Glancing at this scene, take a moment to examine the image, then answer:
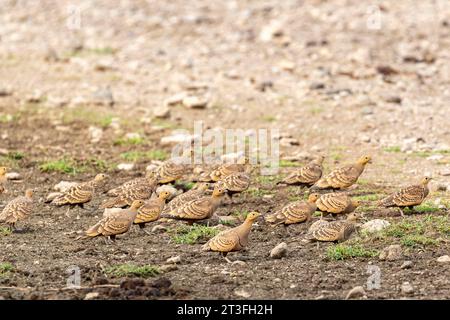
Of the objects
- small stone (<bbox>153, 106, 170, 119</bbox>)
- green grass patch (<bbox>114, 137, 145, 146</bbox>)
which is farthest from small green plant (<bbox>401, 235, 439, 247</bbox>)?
small stone (<bbox>153, 106, 170, 119</bbox>)

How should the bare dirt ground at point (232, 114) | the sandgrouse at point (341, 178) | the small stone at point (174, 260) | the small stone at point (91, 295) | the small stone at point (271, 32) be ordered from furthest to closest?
the small stone at point (271, 32) < the sandgrouse at point (341, 178) < the small stone at point (174, 260) < the bare dirt ground at point (232, 114) < the small stone at point (91, 295)

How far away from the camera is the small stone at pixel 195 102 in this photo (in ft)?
61.6

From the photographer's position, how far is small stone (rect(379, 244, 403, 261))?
1073 cm

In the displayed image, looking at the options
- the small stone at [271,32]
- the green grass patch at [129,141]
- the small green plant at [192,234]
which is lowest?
the green grass patch at [129,141]

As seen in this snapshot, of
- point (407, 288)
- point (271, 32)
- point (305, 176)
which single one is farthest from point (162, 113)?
point (407, 288)

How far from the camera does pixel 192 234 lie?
38.5ft

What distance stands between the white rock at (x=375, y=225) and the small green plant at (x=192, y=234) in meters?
1.63

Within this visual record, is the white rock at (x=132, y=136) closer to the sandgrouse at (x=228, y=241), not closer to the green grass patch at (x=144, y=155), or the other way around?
the green grass patch at (x=144, y=155)

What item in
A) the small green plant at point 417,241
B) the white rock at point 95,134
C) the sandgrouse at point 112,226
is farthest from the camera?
the white rock at point 95,134

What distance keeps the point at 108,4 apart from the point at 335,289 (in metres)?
18.8

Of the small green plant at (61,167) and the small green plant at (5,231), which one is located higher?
the small green plant at (5,231)

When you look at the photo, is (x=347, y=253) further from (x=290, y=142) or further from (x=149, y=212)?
(x=290, y=142)

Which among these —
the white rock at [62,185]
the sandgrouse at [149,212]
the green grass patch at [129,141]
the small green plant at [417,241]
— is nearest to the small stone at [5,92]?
the green grass patch at [129,141]

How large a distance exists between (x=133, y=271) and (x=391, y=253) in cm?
261
